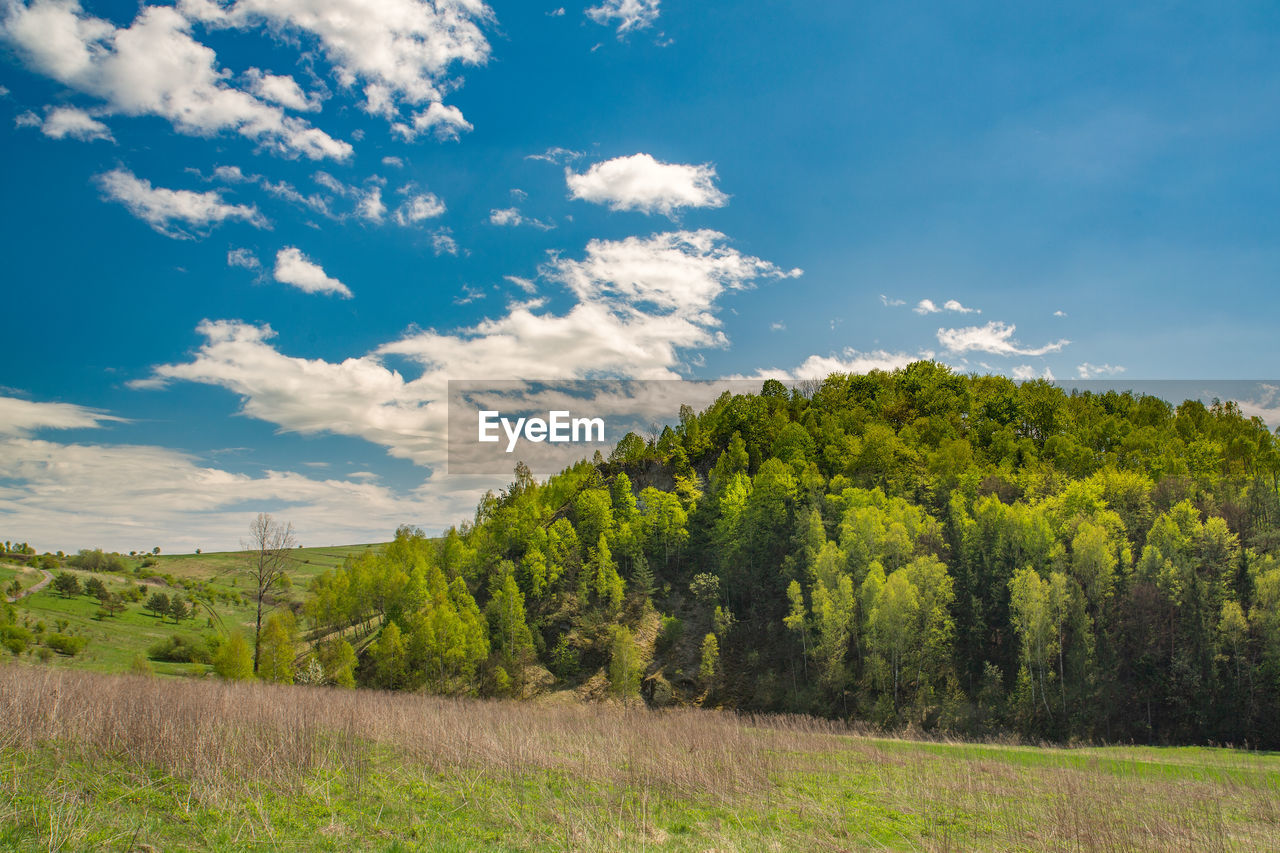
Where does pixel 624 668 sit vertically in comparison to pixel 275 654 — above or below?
below

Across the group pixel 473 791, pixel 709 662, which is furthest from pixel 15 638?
pixel 473 791

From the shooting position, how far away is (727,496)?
9119cm

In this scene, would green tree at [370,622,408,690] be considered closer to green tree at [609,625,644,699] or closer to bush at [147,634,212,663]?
green tree at [609,625,644,699]

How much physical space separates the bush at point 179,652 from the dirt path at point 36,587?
31277mm

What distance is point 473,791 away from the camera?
14.8 m

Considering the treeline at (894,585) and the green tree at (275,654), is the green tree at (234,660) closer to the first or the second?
the green tree at (275,654)

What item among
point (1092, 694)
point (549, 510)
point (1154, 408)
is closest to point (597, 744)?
point (1092, 694)

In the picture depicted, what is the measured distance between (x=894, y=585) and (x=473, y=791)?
50.1 metres

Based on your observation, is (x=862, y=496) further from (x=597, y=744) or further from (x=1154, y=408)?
(x=1154, y=408)

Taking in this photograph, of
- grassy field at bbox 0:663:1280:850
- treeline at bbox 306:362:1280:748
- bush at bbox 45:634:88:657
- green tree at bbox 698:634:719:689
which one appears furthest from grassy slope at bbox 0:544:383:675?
grassy field at bbox 0:663:1280:850

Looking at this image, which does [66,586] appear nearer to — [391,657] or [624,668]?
[391,657]

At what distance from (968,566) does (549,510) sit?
219 ft

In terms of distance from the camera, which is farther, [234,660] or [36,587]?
[36,587]

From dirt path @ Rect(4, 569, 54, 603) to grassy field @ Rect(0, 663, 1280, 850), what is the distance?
119m
